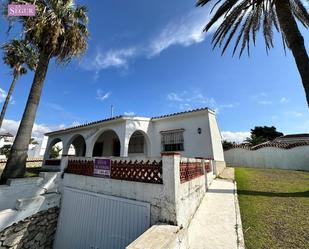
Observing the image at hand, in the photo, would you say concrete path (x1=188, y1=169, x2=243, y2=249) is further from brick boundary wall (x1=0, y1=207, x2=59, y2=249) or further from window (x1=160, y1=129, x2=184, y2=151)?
window (x1=160, y1=129, x2=184, y2=151)

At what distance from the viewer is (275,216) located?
17.2 ft

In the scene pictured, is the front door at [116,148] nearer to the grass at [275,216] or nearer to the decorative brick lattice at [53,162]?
the decorative brick lattice at [53,162]

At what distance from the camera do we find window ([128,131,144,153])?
15.4 meters

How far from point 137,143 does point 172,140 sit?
357 centimetres

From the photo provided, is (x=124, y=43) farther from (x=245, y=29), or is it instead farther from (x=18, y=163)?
(x=18, y=163)

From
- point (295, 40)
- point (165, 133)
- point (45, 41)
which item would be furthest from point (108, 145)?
point (295, 40)

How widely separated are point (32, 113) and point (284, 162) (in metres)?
23.0

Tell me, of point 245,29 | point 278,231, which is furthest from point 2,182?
point 245,29

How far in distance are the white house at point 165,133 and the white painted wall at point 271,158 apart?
9456 mm

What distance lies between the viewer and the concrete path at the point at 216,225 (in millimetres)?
3950

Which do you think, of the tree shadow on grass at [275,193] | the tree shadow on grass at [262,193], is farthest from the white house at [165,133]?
the tree shadow on grass at [275,193]

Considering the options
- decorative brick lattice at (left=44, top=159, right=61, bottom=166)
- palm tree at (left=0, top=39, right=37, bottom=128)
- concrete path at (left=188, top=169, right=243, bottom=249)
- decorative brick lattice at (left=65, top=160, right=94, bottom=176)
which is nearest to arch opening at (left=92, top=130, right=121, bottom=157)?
decorative brick lattice at (left=44, top=159, right=61, bottom=166)

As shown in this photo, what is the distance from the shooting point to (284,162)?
1919 cm

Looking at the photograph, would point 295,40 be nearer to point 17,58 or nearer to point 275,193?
point 275,193
